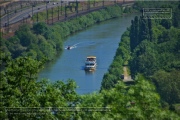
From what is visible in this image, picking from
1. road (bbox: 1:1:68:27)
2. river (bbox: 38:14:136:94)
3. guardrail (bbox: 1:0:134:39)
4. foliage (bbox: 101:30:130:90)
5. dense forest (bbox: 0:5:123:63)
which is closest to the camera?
foliage (bbox: 101:30:130:90)

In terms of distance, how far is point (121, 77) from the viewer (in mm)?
9344

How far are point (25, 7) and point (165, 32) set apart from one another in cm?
377

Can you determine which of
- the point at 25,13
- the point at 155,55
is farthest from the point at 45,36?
the point at 155,55

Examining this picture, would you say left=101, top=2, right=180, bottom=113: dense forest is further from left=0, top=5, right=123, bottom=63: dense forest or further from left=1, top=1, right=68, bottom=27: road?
left=1, top=1, right=68, bottom=27: road

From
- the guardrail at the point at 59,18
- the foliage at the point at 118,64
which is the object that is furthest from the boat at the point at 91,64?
the guardrail at the point at 59,18

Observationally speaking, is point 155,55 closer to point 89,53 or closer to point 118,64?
point 118,64

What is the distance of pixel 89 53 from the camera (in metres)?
12.2

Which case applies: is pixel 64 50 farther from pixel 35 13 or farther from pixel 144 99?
pixel 144 99

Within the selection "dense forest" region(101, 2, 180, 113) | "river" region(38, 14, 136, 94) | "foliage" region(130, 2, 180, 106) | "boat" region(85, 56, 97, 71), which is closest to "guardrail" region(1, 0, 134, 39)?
"river" region(38, 14, 136, 94)

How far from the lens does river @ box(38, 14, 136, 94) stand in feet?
33.0

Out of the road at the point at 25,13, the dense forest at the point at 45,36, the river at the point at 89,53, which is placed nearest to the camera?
the river at the point at 89,53

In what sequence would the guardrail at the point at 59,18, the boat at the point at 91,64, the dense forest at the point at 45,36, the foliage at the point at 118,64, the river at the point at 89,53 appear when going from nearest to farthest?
the foliage at the point at 118,64, the river at the point at 89,53, the boat at the point at 91,64, the dense forest at the point at 45,36, the guardrail at the point at 59,18

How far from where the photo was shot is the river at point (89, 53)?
396 inches

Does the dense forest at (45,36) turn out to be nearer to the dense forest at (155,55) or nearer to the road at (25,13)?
the road at (25,13)
